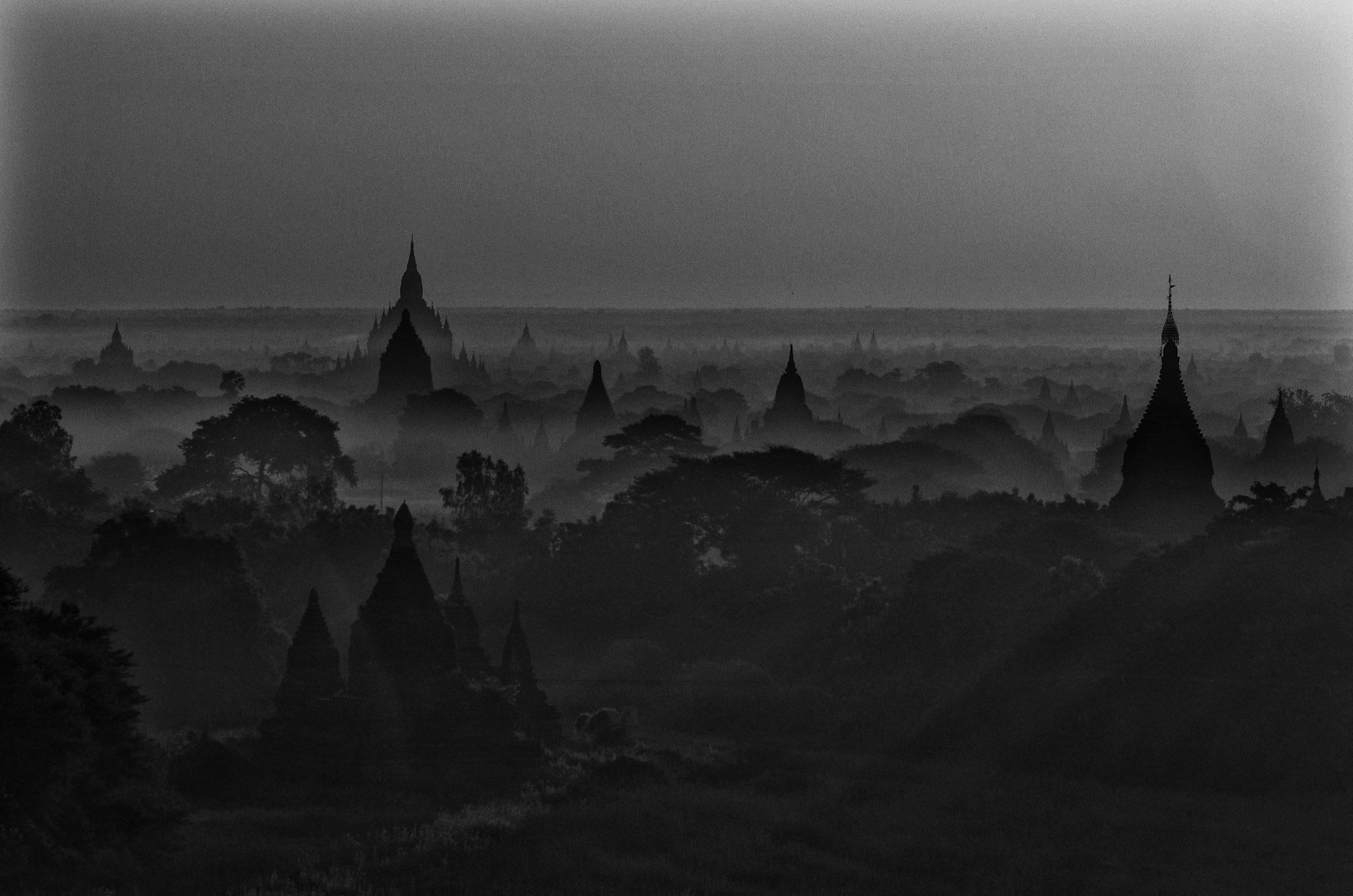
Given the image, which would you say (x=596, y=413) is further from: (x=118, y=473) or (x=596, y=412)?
(x=118, y=473)

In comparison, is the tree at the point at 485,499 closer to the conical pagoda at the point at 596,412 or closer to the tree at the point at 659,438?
the tree at the point at 659,438

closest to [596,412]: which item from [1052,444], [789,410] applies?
[789,410]

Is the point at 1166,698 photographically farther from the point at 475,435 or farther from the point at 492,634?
the point at 475,435

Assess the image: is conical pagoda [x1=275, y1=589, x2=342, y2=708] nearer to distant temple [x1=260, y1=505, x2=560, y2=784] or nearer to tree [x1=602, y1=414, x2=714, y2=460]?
distant temple [x1=260, y1=505, x2=560, y2=784]

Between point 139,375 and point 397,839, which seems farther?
point 139,375

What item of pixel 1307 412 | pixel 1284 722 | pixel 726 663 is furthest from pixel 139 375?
pixel 1284 722

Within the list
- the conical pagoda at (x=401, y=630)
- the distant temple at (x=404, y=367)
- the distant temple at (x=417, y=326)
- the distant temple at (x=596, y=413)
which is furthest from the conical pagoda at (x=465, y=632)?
the distant temple at (x=417, y=326)

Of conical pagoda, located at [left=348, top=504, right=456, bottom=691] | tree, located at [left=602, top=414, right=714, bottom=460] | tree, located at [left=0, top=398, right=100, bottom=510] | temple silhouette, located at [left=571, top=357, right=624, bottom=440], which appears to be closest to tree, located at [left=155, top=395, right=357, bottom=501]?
tree, located at [left=0, top=398, right=100, bottom=510]
